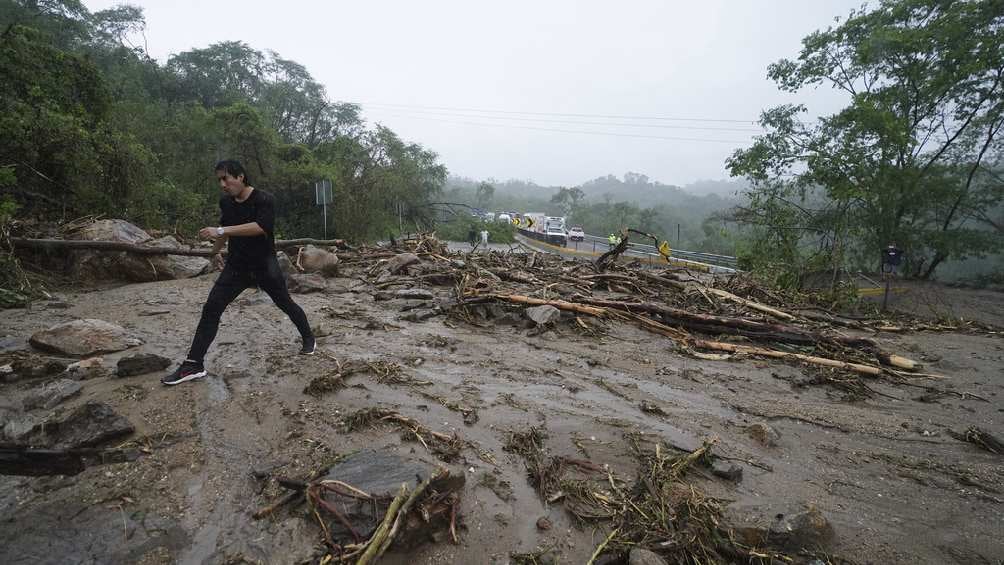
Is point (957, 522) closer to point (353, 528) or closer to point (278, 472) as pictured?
point (353, 528)

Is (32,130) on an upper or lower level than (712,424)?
upper

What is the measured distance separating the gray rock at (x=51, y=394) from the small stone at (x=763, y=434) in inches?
203

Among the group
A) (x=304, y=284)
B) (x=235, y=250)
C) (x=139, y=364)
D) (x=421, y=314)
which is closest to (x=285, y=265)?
(x=304, y=284)

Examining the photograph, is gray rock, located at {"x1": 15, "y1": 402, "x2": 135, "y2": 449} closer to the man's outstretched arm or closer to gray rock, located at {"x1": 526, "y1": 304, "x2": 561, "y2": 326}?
the man's outstretched arm

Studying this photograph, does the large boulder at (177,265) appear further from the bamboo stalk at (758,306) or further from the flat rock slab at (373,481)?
the bamboo stalk at (758,306)

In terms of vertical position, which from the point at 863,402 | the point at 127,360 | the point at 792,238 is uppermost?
the point at 792,238

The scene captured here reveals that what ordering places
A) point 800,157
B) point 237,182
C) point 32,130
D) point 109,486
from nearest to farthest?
1. point 109,486
2. point 237,182
3. point 32,130
4. point 800,157

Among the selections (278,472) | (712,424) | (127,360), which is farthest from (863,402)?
(127,360)

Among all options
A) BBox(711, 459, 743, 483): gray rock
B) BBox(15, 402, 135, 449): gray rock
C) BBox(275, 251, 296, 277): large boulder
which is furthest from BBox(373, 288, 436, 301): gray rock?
BBox(711, 459, 743, 483): gray rock

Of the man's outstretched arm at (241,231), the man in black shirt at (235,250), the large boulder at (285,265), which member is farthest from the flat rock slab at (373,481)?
the large boulder at (285,265)

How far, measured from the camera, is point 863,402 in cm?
437

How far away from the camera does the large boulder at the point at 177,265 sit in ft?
24.0

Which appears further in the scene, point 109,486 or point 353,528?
point 109,486

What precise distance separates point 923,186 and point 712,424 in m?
15.1
